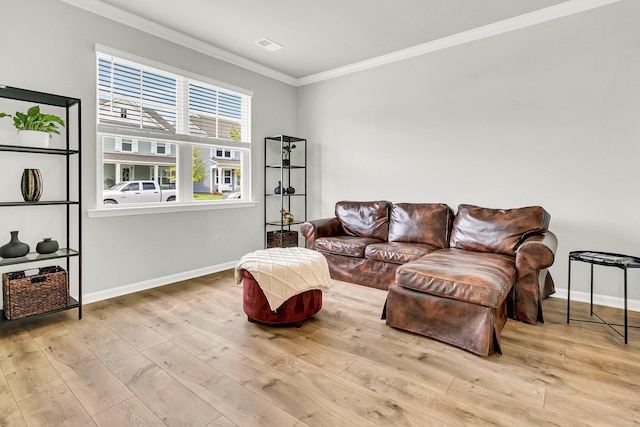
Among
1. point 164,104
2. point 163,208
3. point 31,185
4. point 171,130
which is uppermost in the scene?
point 164,104

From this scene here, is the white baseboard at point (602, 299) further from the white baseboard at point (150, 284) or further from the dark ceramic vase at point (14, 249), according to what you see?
the dark ceramic vase at point (14, 249)

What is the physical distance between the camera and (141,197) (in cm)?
354

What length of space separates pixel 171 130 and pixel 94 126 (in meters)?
0.76

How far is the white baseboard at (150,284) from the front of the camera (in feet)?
10.4

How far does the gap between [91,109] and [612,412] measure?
423cm

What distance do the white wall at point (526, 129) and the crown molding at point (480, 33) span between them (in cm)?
6

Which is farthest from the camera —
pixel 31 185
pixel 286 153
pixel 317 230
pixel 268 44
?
pixel 286 153

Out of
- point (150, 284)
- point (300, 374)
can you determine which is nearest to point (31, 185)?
point (150, 284)

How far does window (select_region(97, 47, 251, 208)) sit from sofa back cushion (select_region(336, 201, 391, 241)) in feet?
4.55

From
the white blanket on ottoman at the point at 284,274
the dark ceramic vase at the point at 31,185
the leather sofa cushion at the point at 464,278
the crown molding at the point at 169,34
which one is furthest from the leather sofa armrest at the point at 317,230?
the dark ceramic vase at the point at 31,185

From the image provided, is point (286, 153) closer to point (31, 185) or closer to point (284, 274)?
point (284, 274)

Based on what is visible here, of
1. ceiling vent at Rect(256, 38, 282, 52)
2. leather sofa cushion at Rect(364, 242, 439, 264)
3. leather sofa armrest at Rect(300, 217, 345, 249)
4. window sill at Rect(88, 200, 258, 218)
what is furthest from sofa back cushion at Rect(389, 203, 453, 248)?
ceiling vent at Rect(256, 38, 282, 52)

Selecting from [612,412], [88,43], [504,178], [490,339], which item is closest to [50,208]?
[88,43]

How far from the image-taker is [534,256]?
256 centimetres
